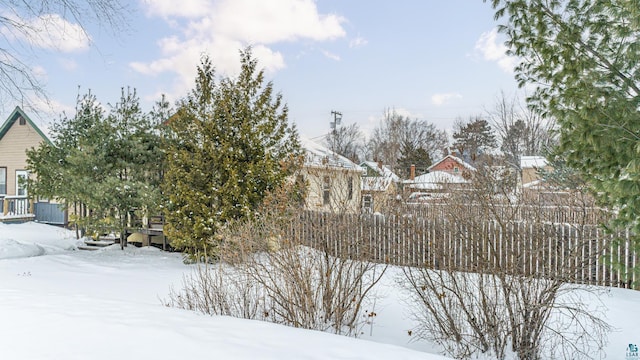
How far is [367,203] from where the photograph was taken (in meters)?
7.70

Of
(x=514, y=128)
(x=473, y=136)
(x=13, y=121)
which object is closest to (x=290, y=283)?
(x=13, y=121)

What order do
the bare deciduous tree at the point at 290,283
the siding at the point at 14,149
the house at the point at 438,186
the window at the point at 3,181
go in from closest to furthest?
the bare deciduous tree at the point at 290,283, the house at the point at 438,186, the siding at the point at 14,149, the window at the point at 3,181

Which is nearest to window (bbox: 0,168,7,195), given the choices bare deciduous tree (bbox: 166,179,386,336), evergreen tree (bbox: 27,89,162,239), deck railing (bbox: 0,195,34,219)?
deck railing (bbox: 0,195,34,219)

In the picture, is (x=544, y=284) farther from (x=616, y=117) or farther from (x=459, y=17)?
(x=459, y=17)

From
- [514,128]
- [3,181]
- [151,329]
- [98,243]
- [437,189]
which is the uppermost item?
[514,128]

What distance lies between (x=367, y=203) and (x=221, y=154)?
177 inches

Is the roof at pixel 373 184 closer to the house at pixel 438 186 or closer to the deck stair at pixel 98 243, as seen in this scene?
the house at pixel 438 186

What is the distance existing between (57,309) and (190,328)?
217cm

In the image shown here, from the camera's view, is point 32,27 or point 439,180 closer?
point 32,27

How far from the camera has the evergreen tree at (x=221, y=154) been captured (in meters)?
10.7

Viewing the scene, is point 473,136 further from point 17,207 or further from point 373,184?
point 373,184

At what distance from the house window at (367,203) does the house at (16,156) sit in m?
18.6

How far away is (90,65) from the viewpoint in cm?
1145

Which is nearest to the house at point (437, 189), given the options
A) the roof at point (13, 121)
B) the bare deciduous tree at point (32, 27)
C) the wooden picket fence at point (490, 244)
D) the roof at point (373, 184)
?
the roof at point (373, 184)
